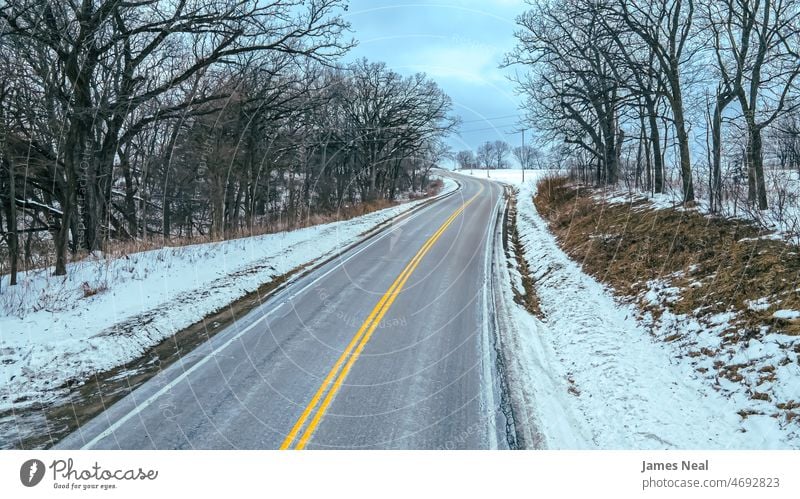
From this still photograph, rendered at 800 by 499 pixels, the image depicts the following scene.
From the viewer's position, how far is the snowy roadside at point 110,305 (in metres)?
7.46

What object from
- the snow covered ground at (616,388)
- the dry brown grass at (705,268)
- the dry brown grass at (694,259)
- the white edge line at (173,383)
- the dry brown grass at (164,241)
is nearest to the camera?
the snow covered ground at (616,388)

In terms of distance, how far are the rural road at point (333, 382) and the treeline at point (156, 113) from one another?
7.34 meters

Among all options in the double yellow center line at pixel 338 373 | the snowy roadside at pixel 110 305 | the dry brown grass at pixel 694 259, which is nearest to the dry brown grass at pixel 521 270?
the dry brown grass at pixel 694 259

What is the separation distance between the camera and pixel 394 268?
15.5 metres

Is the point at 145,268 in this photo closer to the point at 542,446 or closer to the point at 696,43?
the point at 542,446

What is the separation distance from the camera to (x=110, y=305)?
405 inches

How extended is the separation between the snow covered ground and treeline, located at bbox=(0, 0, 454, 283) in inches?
453

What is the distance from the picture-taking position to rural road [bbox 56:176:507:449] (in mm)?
5719

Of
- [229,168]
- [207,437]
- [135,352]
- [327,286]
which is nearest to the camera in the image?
[207,437]

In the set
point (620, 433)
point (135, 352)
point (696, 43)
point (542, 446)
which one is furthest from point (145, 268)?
point (696, 43)

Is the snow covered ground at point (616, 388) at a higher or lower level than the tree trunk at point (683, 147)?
lower

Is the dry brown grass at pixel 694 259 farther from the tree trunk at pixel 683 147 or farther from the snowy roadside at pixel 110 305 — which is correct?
the snowy roadside at pixel 110 305

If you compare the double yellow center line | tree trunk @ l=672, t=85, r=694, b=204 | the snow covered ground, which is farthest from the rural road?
tree trunk @ l=672, t=85, r=694, b=204

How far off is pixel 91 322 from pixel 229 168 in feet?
60.5
